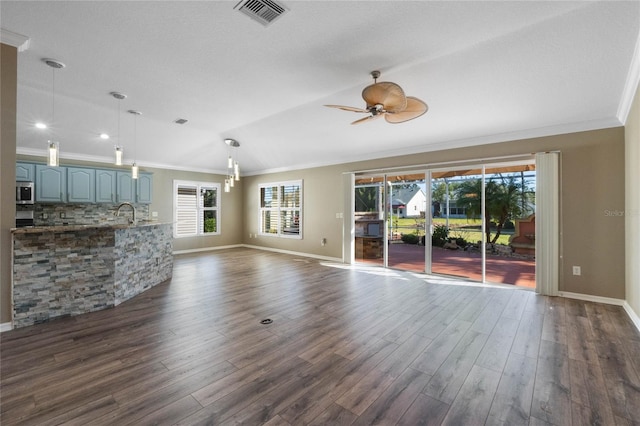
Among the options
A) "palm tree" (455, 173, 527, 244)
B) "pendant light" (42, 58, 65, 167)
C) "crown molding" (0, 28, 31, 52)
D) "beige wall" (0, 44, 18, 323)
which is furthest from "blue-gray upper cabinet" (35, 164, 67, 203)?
"palm tree" (455, 173, 527, 244)

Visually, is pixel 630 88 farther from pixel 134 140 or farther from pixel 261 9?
pixel 134 140

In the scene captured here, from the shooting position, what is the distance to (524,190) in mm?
5086

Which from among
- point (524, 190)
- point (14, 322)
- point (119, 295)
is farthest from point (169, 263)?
point (524, 190)

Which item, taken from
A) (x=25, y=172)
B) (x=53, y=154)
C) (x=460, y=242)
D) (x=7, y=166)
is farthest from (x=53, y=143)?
(x=460, y=242)

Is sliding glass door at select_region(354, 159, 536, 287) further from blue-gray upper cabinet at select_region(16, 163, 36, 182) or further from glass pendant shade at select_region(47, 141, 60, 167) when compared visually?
blue-gray upper cabinet at select_region(16, 163, 36, 182)

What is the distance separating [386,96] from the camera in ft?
8.99

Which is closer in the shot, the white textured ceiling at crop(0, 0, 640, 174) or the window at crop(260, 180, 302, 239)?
the white textured ceiling at crop(0, 0, 640, 174)

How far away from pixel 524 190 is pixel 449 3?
4.20 metres

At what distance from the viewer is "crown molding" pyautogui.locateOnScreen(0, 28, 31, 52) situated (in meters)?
2.65

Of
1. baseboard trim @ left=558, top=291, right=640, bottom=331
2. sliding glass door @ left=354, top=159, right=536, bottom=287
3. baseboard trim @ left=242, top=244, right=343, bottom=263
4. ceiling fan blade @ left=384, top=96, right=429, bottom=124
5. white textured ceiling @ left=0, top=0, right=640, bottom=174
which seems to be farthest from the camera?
baseboard trim @ left=242, top=244, right=343, bottom=263

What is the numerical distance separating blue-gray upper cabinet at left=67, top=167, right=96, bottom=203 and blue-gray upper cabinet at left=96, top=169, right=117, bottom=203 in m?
0.07

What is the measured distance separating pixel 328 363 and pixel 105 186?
6.85m

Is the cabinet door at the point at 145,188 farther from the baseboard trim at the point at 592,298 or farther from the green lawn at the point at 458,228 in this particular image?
the baseboard trim at the point at 592,298

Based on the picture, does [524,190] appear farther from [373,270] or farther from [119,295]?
[119,295]
